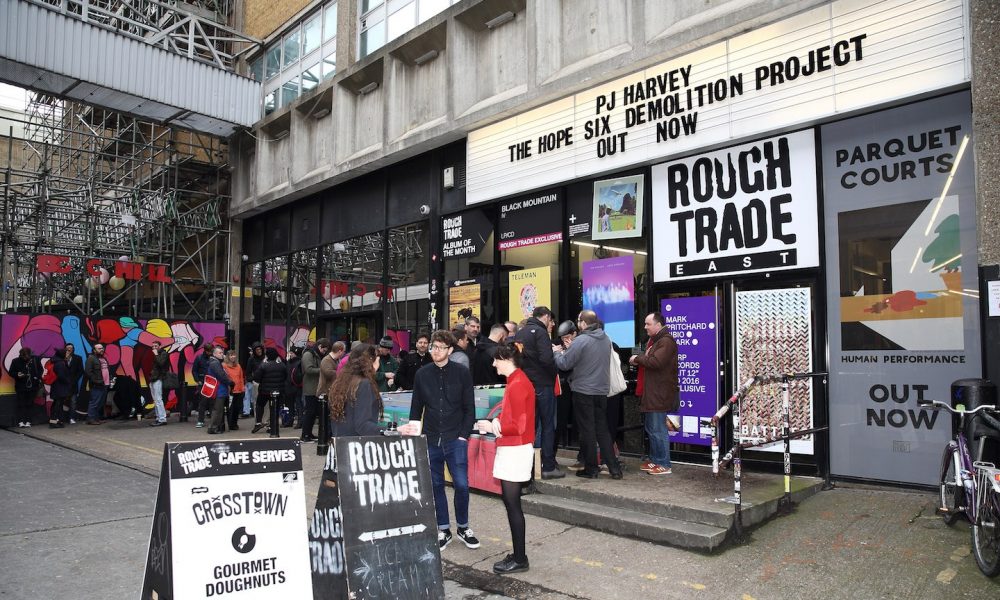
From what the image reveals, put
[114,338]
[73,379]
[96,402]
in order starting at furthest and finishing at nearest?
1. [114,338]
2. [96,402]
3. [73,379]

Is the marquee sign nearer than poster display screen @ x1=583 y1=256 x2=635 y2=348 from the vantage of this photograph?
Yes

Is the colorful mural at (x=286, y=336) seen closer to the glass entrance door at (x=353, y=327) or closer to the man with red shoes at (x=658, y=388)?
the glass entrance door at (x=353, y=327)

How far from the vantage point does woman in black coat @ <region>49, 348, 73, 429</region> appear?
1422 centimetres

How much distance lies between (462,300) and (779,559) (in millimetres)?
7638

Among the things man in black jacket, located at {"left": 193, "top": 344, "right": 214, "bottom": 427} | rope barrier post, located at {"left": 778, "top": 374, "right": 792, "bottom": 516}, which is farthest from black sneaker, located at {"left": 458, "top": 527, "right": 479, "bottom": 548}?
man in black jacket, located at {"left": 193, "top": 344, "right": 214, "bottom": 427}

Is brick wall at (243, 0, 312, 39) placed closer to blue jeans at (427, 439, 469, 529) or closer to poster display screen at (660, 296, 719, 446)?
poster display screen at (660, 296, 719, 446)

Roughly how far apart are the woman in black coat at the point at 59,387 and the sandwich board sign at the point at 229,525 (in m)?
12.7

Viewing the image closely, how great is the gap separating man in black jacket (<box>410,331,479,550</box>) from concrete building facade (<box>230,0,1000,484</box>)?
12.6ft

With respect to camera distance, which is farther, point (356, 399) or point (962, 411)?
point (356, 399)

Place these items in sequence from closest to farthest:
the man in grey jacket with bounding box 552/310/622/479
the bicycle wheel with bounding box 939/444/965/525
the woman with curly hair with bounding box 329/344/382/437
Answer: the bicycle wheel with bounding box 939/444/965/525
the woman with curly hair with bounding box 329/344/382/437
the man in grey jacket with bounding box 552/310/622/479

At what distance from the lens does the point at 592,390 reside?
7484mm

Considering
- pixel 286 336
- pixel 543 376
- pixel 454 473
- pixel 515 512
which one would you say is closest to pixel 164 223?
pixel 286 336

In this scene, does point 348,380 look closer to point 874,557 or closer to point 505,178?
point 874,557

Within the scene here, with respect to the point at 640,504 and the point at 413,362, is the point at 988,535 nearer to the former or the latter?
the point at 640,504
